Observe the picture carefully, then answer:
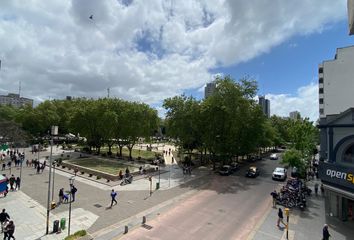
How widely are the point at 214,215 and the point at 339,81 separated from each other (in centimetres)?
4517

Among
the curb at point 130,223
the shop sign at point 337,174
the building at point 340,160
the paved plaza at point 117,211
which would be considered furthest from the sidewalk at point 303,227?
the curb at point 130,223

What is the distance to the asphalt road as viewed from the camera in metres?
17.2

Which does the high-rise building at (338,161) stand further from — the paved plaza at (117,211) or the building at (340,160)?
the paved plaza at (117,211)

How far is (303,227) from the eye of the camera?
1930 cm

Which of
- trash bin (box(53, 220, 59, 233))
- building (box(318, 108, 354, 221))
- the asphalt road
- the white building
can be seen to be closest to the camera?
trash bin (box(53, 220, 59, 233))

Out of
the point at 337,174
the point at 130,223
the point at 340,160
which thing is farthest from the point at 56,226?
the point at 340,160

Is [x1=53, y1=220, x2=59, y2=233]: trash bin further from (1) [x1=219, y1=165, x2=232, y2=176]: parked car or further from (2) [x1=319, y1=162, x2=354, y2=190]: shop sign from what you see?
(1) [x1=219, y1=165, x2=232, y2=176]: parked car

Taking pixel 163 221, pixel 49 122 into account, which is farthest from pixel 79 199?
pixel 49 122

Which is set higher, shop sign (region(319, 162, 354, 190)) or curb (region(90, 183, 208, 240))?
shop sign (region(319, 162, 354, 190))

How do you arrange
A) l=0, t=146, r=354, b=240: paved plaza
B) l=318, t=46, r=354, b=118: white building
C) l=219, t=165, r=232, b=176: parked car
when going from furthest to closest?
l=318, t=46, r=354, b=118: white building → l=219, t=165, r=232, b=176: parked car → l=0, t=146, r=354, b=240: paved plaza

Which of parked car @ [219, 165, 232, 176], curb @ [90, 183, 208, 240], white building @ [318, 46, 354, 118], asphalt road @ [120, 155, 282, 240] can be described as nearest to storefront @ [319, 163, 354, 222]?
asphalt road @ [120, 155, 282, 240]

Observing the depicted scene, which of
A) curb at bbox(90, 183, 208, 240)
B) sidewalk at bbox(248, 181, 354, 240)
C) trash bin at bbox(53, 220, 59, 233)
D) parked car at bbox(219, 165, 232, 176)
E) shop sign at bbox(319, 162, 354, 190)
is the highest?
shop sign at bbox(319, 162, 354, 190)

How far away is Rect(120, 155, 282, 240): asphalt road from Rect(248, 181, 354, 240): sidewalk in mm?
779

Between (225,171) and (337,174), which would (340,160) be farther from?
(225,171)
